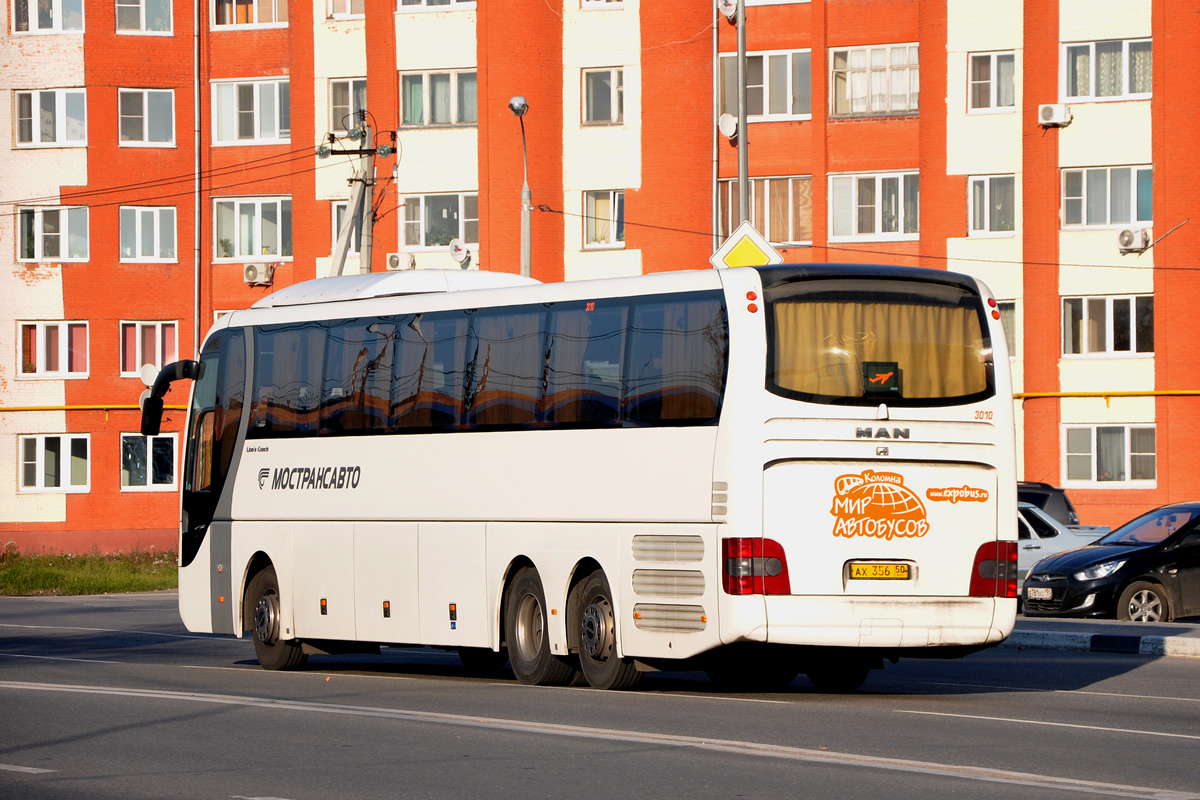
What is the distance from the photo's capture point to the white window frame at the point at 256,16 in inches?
2000

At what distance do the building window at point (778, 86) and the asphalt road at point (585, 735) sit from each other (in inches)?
1165

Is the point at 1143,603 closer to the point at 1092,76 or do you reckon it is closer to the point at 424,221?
the point at 1092,76

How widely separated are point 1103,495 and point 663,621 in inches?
1212

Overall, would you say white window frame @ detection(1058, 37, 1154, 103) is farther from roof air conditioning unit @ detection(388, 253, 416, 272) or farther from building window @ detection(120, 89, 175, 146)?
building window @ detection(120, 89, 175, 146)

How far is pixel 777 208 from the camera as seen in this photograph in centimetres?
4653

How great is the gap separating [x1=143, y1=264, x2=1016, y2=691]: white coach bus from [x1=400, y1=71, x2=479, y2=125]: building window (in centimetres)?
2977

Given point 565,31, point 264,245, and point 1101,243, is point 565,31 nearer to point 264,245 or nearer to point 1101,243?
point 264,245

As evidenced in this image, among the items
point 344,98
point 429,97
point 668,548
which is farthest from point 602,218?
point 668,548

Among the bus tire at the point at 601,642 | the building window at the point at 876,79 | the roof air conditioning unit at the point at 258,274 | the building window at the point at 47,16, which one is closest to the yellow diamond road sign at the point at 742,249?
the bus tire at the point at 601,642

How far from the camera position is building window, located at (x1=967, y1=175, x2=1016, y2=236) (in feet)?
147

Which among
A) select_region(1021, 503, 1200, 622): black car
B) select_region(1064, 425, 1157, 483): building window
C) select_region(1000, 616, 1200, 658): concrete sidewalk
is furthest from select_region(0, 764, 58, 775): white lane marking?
select_region(1064, 425, 1157, 483): building window

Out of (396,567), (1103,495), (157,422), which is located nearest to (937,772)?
(396,567)

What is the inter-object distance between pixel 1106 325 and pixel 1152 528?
20.7 meters

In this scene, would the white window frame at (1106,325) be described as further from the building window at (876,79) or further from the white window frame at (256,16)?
the white window frame at (256,16)
